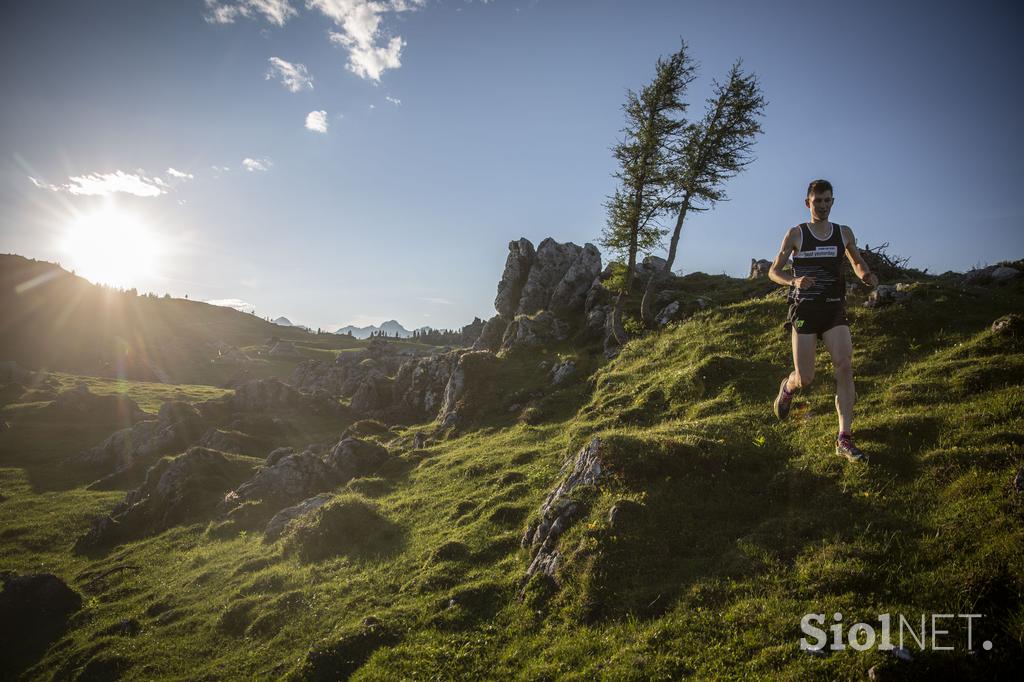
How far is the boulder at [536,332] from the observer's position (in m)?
48.0

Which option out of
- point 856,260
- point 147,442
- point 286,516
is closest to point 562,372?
point 286,516

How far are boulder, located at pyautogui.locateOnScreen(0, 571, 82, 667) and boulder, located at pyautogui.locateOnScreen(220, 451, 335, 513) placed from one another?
31.7 feet

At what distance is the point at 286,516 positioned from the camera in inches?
1064

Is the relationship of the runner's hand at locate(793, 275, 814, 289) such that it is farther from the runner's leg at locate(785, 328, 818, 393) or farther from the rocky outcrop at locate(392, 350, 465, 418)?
the rocky outcrop at locate(392, 350, 465, 418)

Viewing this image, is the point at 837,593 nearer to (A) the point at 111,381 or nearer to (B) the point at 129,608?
(B) the point at 129,608

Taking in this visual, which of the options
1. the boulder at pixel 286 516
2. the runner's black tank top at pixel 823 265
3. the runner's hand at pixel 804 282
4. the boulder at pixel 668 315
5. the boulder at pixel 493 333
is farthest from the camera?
the boulder at pixel 493 333

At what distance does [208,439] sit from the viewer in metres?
48.4

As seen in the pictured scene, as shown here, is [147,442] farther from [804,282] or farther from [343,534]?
[804,282]

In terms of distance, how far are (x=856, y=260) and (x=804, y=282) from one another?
1.25m

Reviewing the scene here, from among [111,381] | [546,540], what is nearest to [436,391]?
[546,540]

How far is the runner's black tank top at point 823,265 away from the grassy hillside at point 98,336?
133m

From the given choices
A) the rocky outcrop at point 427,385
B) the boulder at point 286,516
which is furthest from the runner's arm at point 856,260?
the rocky outcrop at point 427,385

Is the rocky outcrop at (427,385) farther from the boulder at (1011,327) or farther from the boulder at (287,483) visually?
the boulder at (1011,327)

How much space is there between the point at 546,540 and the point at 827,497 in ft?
24.3
